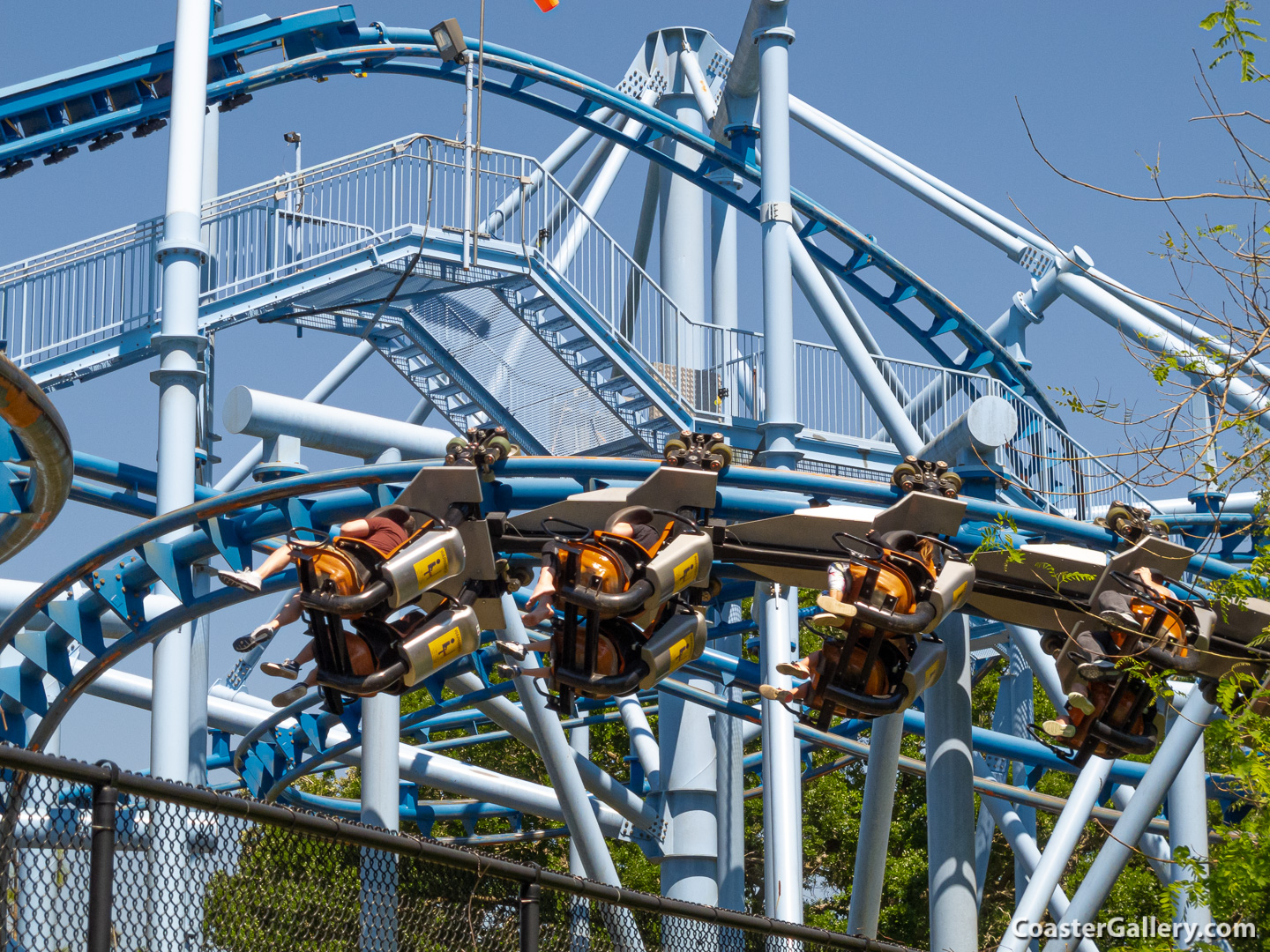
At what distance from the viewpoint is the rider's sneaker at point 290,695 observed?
636 cm

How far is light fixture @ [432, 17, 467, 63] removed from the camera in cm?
1292

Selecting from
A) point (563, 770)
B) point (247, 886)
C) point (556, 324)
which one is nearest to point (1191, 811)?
point (563, 770)

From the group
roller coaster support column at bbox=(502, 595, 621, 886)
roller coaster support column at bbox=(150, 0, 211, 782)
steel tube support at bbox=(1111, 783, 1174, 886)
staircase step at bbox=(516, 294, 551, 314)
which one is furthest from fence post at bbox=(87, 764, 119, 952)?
steel tube support at bbox=(1111, 783, 1174, 886)

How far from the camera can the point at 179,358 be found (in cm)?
879

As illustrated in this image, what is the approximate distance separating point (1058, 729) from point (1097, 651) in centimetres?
35

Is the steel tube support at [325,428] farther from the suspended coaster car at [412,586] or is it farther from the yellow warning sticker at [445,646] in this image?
the yellow warning sticker at [445,646]

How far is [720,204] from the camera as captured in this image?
592 inches

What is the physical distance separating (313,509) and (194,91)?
276cm

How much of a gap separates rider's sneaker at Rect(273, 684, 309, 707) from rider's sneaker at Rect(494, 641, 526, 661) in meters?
0.75

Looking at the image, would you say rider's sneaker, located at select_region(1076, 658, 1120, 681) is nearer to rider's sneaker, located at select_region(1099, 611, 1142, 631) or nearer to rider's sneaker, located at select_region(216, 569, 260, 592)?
rider's sneaker, located at select_region(1099, 611, 1142, 631)

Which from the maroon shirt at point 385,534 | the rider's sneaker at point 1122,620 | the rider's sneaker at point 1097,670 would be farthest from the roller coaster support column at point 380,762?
the rider's sneaker at point 1122,620

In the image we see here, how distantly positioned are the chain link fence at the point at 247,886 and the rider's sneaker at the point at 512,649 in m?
2.28

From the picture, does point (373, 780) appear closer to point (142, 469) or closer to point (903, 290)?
point (142, 469)

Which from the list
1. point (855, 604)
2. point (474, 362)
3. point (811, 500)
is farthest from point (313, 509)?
point (474, 362)
